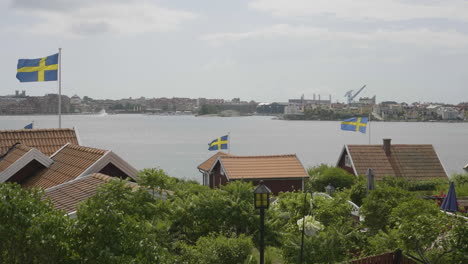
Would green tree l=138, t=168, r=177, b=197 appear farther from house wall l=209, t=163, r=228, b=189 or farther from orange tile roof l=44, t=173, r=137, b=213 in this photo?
house wall l=209, t=163, r=228, b=189

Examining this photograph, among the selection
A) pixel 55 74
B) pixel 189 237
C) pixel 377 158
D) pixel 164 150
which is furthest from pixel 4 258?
pixel 164 150

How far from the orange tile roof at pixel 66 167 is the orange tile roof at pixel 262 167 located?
1277 centimetres

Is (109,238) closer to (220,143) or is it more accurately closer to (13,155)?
(13,155)

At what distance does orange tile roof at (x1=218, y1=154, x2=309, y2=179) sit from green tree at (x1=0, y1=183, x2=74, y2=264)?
20962mm

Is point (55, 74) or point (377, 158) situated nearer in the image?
point (55, 74)

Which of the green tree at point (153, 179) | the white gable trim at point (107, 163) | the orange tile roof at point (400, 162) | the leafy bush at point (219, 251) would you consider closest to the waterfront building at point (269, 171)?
the orange tile roof at point (400, 162)

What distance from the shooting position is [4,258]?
735 centimetres

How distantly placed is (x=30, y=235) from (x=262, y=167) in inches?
877

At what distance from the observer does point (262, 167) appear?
28.7m

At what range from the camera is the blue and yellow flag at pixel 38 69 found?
22156mm

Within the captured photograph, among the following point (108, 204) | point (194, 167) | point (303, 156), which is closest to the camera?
point (108, 204)

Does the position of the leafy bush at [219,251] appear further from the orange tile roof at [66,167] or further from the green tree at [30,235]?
the orange tile roof at [66,167]

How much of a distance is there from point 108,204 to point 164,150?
90.1 meters

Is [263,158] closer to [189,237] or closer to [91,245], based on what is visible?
[189,237]
